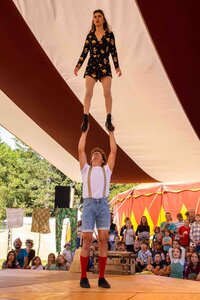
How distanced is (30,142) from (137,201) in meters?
6.19

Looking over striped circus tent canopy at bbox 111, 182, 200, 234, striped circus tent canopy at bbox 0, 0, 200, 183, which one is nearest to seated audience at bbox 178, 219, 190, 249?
striped circus tent canopy at bbox 0, 0, 200, 183

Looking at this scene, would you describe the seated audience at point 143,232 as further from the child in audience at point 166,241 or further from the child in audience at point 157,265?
the child in audience at point 157,265

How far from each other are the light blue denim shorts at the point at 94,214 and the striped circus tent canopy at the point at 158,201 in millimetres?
9509

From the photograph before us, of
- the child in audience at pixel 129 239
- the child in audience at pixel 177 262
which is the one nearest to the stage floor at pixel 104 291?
the child in audience at pixel 177 262

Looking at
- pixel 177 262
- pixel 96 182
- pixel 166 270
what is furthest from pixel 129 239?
pixel 96 182

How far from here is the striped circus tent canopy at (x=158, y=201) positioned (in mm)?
13328

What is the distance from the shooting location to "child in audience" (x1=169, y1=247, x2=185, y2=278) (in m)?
7.34

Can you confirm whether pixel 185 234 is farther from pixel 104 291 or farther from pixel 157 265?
pixel 104 291

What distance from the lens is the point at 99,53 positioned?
4.38 meters

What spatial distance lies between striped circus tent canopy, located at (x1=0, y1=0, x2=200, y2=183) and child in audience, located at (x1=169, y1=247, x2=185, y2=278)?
8.01 feet

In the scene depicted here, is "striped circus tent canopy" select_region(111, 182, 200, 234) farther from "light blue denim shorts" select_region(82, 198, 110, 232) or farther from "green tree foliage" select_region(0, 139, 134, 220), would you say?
"green tree foliage" select_region(0, 139, 134, 220)

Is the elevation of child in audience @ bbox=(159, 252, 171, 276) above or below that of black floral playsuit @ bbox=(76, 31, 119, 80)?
below

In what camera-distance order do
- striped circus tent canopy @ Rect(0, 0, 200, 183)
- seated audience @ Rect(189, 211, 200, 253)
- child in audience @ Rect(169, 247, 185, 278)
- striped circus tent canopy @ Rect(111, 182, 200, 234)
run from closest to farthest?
striped circus tent canopy @ Rect(0, 0, 200, 183) < child in audience @ Rect(169, 247, 185, 278) < seated audience @ Rect(189, 211, 200, 253) < striped circus tent canopy @ Rect(111, 182, 200, 234)

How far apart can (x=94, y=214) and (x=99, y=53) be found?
5.51 feet
